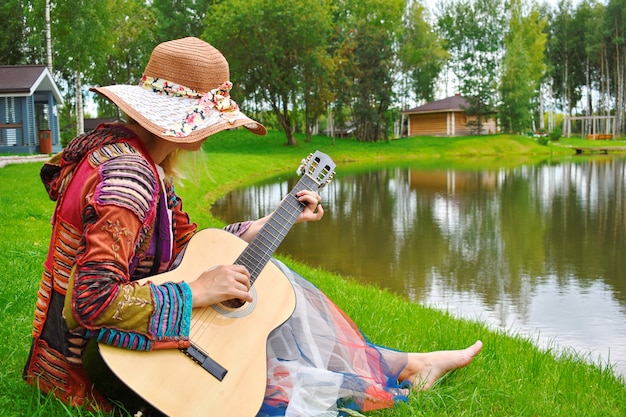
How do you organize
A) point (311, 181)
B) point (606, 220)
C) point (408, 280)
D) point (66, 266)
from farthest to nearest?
point (606, 220)
point (408, 280)
point (311, 181)
point (66, 266)

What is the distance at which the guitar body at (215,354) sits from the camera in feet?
7.05

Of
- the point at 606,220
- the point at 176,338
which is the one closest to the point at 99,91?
the point at 176,338

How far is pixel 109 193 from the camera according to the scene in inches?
83.3

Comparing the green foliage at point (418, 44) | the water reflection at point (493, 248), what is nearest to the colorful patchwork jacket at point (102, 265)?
the water reflection at point (493, 248)

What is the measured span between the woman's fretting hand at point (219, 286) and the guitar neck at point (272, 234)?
0.64 ft

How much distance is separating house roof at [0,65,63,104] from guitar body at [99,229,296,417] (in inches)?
862

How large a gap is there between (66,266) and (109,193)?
0.34 m

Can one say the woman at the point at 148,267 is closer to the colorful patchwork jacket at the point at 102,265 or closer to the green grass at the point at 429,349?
the colorful patchwork jacket at the point at 102,265

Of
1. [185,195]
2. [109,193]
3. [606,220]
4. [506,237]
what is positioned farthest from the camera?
[185,195]

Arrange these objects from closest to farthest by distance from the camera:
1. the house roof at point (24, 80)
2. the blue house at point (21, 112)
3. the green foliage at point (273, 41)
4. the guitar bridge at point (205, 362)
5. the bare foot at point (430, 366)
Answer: the guitar bridge at point (205, 362) < the bare foot at point (430, 366) < the house roof at point (24, 80) < the blue house at point (21, 112) < the green foliage at point (273, 41)

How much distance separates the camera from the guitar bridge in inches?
88.3

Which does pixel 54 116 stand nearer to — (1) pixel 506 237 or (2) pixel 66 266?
(1) pixel 506 237

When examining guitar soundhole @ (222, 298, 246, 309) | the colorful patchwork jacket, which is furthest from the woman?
guitar soundhole @ (222, 298, 246, 309)

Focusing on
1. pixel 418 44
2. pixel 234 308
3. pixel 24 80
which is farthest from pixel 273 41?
pixel 234 308
